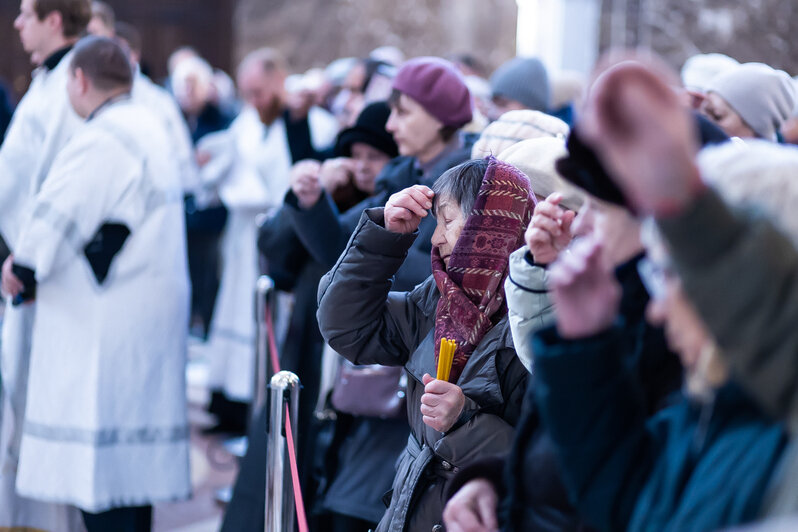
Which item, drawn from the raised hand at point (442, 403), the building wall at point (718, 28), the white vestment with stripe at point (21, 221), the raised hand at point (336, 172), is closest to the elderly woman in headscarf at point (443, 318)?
the raised hand at point (442, 403)

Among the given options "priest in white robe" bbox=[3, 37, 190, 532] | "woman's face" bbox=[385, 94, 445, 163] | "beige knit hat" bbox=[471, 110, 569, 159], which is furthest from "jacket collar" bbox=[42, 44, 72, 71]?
"beige knit hat" bbox=[471, 110, 569, 159]

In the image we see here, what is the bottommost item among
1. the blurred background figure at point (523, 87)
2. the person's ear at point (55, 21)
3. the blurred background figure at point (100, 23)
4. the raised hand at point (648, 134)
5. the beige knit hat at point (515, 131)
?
the blurred background figure at point (523, 87)

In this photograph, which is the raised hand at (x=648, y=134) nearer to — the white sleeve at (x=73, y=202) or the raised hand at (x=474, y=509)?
the raised hand at (x=474, y=509)

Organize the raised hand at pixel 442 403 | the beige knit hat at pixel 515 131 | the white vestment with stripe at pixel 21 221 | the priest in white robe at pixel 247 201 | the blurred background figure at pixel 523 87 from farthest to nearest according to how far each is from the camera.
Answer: the priest in white robe at pixel 247 201 < the blurred background figure at pixel 523 87 < the white vestment with stripe at pixel 21 221 < the beige knit hat at pixel 515 131 < the raised hand at pixel 442 403

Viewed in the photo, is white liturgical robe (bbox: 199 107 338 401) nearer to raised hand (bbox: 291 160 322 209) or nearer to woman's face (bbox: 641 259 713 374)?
raised hand (bbox: 291 160 322 209)

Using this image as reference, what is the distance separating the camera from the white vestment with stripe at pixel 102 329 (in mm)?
3205

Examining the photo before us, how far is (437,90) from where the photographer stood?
310cm

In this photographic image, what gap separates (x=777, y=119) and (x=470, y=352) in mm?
1910

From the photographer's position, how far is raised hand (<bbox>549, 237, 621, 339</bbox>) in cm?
122

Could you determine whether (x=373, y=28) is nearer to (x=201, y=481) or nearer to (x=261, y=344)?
(x=201, y=481)

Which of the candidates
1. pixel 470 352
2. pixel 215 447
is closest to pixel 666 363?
pixel 470 352

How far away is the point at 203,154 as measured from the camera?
6.19 meters

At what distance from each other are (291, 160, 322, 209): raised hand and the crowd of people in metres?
0.01

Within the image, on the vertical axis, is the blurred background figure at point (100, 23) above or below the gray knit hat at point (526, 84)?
above
